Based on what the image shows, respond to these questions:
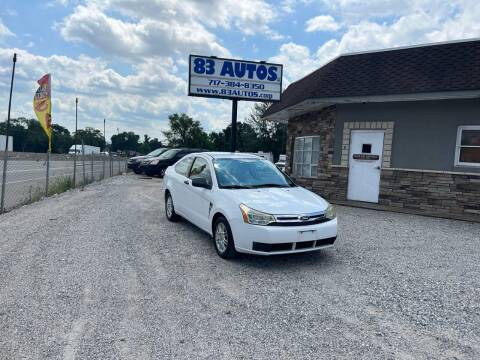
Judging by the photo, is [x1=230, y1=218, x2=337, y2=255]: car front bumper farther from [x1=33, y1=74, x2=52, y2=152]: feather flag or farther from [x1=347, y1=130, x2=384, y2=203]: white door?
[x1=33, y1=74, x2=52, y2=152]: feather flag

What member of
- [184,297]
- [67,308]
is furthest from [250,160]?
[67,308]

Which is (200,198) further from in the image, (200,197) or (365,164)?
(365,164)

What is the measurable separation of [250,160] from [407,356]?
13.6ft

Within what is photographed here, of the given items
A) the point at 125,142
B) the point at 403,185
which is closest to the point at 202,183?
the point at 403,185

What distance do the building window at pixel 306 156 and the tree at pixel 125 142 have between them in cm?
10599

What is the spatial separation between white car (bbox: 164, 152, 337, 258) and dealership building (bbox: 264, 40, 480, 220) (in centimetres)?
540

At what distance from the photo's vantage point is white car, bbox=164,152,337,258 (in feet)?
14.9

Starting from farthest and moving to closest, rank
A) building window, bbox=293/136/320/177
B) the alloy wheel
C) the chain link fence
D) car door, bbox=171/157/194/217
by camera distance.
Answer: building window, bbox=293/136/320/177, the chain link fence, car door, bbox=171/157/194/217, the alloy wheel

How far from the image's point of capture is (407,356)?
281 centimetres

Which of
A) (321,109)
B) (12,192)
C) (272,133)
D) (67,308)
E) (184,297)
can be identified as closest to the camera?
(67,308)

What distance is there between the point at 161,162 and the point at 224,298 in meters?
15.3

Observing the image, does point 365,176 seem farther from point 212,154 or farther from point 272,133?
point 272,133

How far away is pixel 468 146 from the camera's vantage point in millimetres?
9117

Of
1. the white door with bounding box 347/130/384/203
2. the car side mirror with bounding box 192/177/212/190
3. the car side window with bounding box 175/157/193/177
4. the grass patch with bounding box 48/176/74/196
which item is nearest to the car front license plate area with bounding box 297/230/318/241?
the car side mirror with bounding box 192/177/212/190
